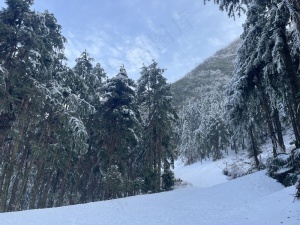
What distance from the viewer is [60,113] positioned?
18969mm

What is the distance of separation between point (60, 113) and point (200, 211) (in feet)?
37.7

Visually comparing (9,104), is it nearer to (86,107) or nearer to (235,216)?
(86,107)

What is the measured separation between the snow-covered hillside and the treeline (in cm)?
547

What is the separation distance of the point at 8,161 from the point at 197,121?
268ft

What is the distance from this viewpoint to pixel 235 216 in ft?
34.5

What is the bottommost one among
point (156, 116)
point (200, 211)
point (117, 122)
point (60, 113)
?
point (200, 211)

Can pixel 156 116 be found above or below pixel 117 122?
above

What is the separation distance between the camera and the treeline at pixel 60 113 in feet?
53.8

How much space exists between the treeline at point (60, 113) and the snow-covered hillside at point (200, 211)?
5.47 metres

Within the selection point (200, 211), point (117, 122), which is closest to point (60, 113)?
point (117, 122)

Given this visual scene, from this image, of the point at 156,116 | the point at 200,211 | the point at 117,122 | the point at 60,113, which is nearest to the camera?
the point at 200,211

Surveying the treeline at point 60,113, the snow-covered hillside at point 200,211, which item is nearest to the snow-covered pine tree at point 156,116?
the treeline at point 60,113

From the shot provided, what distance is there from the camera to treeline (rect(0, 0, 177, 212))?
1639 cm

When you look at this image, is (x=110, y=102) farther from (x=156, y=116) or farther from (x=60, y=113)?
(x=60, y=113)
